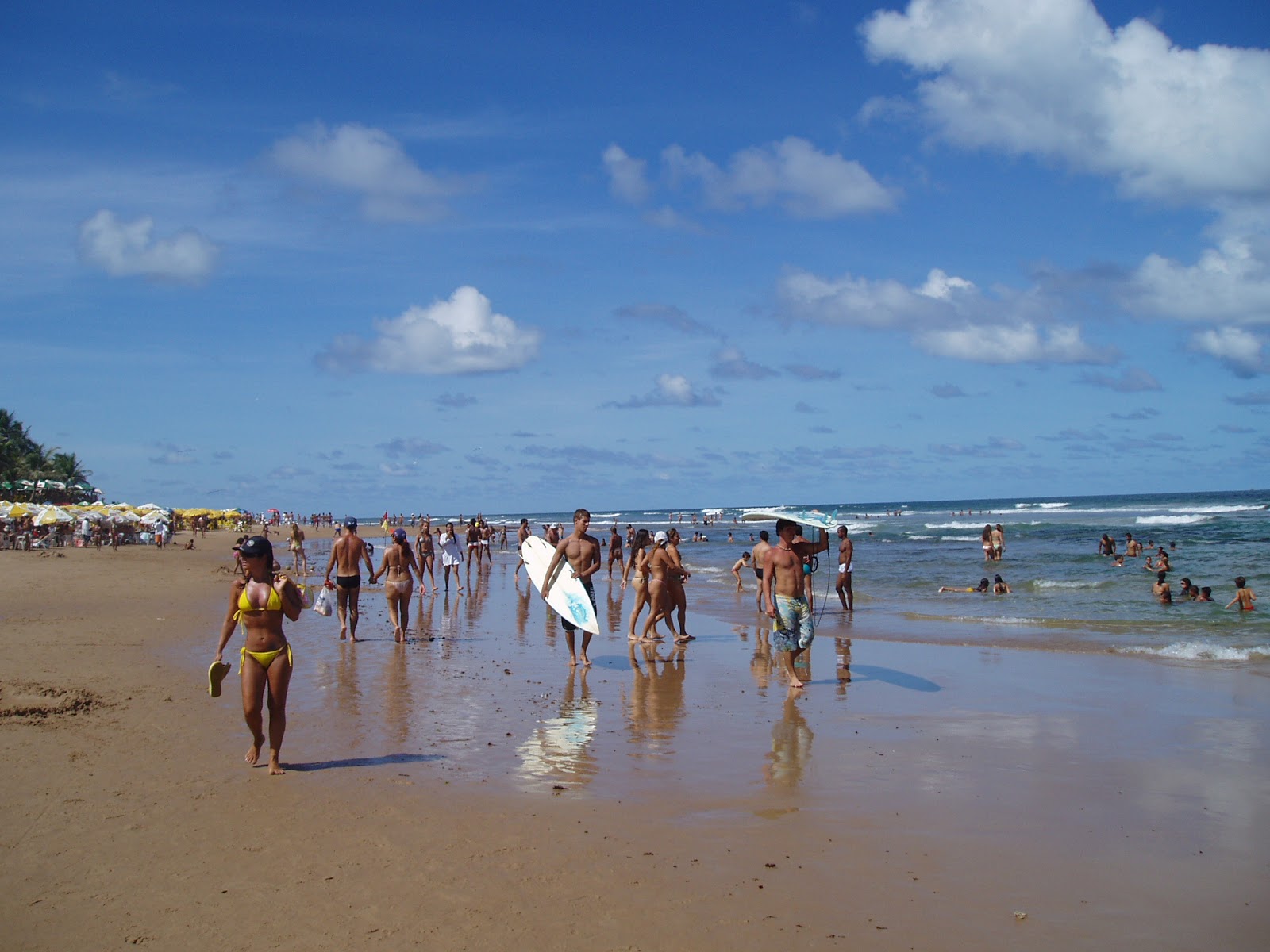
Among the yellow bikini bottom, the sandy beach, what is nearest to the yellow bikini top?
the yellow bikini bottom

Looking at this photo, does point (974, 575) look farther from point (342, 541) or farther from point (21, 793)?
point (21, 793)

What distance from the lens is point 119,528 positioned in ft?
136

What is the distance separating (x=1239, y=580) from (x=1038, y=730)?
432 inches

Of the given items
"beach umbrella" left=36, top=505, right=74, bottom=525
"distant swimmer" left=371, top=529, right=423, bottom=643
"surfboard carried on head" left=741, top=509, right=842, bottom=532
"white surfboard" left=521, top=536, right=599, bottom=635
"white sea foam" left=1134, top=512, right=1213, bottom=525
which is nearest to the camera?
"surfboard carried on head" left=741, top=509, right=842, bottom=532

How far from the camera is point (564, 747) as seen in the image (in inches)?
277

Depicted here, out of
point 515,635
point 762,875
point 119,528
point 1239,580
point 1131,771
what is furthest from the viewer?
point 119,528

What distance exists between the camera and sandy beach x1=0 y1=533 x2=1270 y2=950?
413cm

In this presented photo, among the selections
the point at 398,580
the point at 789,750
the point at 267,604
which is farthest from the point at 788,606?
the point at 398,580

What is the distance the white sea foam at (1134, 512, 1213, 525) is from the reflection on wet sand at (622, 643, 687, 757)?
54275mm

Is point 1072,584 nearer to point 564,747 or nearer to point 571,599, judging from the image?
point 571,599

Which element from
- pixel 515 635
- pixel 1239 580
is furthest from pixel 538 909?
pixel 1239 580

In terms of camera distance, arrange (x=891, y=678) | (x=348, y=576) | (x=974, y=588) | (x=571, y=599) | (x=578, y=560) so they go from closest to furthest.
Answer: (x=891, y=678)
(x=571, y=599)
(x=578, y=560)
(x=348, y=576)
(x=974, y=588)

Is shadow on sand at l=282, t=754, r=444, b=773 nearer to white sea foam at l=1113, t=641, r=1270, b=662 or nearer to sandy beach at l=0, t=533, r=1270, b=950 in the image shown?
sandy beach at l=0, t=533, r=1270, b=950

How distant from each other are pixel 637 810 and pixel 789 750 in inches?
71.6
